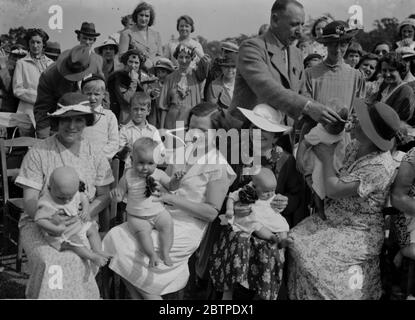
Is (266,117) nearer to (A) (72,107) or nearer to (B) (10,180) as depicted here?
(A) (72,107)

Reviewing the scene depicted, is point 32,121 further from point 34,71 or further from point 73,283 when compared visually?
point 73,283

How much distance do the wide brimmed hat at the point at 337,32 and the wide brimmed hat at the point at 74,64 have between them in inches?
83.8

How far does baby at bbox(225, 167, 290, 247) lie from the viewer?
13.1ft

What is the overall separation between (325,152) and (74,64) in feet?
8.73

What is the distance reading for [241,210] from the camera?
158 inches

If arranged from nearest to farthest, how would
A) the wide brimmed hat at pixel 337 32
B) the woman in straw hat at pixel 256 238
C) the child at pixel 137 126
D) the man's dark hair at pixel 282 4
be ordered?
the woman in straw hat at pixel 256 238, the man's dark hair at pixel 282 4, the wide brimmed hat at pixel 337 32, the child at pixel 137 126

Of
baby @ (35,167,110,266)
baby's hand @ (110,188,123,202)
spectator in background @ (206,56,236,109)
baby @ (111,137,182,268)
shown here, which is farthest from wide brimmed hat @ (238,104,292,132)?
spectator in background @ (206,56,236,109)

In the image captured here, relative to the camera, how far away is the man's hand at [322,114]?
3873 millimetres

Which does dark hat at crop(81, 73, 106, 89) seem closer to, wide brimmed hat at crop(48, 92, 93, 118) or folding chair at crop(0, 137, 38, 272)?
folding chair at crop(0, 137, 38, 272)

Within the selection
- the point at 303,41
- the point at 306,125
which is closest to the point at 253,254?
the point at 306,125

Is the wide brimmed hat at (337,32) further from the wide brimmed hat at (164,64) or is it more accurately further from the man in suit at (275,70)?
the wide brimmed hat at (164,64)

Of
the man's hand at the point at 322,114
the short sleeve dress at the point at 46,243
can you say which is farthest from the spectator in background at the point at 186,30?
the man's hand at the point at 322,114

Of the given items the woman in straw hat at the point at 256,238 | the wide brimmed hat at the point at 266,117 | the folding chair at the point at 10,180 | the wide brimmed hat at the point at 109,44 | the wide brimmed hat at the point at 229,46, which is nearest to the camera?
Answer: the woman in straw hat at the point at 256,238

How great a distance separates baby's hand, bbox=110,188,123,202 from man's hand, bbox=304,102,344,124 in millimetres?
1321
